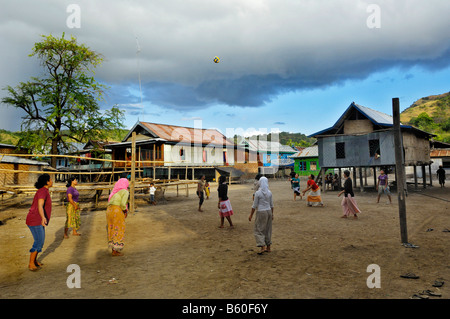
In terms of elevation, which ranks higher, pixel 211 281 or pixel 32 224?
pixel 32 224

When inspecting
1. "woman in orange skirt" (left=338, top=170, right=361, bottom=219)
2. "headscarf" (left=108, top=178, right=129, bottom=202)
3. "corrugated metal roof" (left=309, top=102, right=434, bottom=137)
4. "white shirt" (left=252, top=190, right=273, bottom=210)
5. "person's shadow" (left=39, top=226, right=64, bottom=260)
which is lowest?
"person's shadow" (left=39, top=226, right=64, bottom=260)

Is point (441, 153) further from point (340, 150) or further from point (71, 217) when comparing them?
point (71, 217)

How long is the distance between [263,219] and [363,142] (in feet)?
51.7

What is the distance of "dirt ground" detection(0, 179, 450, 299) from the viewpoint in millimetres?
4180

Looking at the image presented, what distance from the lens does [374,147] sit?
60.4 ft

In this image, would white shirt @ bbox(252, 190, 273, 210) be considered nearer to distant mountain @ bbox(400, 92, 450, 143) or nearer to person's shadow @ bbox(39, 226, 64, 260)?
person's shadow @ bbox(39, 226, 64, 260)

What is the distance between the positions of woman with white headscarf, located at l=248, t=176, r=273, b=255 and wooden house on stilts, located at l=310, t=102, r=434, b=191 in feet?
44.7

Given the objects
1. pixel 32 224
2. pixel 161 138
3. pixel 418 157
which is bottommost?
pixel 32 224

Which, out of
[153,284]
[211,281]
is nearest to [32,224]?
[153,284]

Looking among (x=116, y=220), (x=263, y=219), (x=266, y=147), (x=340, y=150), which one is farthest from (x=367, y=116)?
(x=266, y=147)

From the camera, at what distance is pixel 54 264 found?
5656 mm

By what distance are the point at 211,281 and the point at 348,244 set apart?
395 centimetres

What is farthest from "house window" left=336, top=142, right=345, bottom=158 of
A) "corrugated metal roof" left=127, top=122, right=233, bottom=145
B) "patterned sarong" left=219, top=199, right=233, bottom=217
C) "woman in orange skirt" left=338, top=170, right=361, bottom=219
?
"corrugated metal roof" left=127, top=122, right=233, bottom=145
